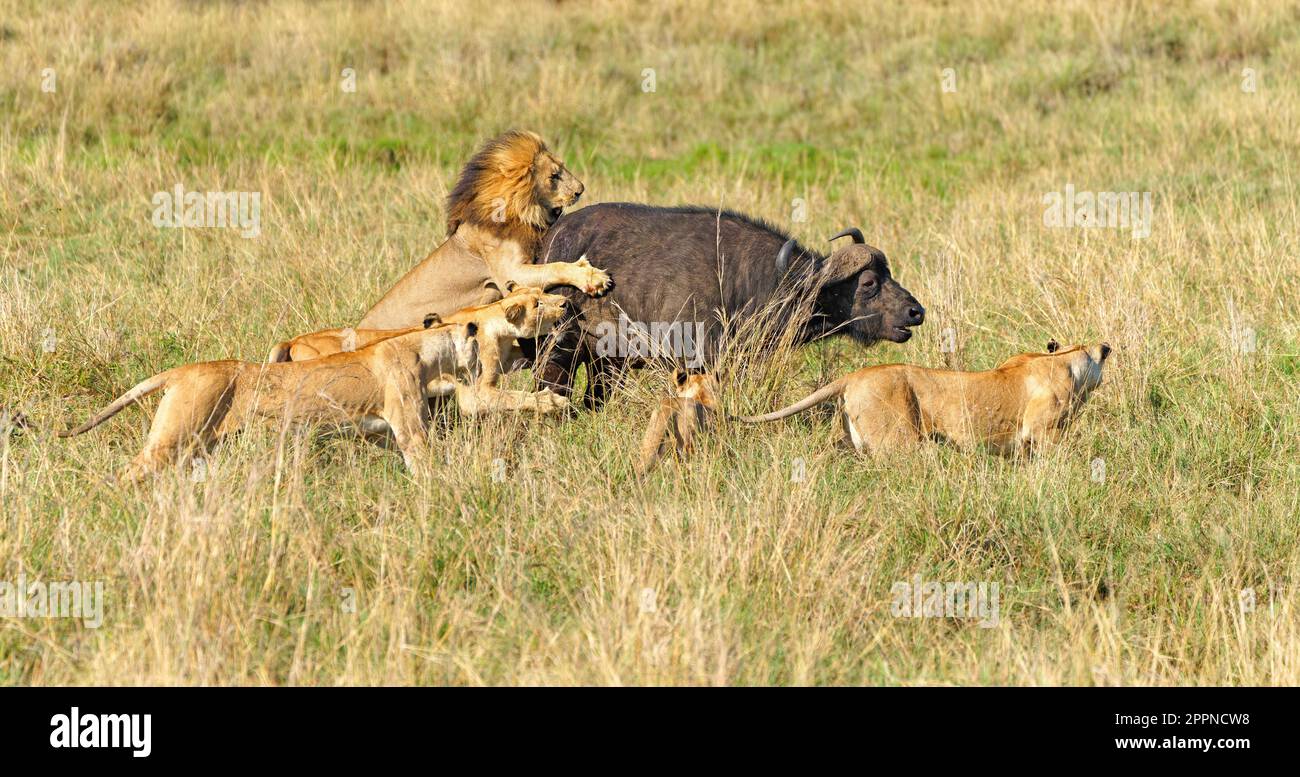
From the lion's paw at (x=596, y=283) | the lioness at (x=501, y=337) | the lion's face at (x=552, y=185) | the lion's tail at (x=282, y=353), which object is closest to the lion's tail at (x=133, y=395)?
the lioness at (x=501, y=337)

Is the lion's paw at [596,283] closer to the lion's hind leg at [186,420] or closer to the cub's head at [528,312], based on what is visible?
the cub's head at [528,312]

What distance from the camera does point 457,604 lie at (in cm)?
501

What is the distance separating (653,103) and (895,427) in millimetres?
9496

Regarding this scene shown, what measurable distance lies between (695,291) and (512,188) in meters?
1.25

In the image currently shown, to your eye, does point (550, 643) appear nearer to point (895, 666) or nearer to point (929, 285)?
point (895, 666)

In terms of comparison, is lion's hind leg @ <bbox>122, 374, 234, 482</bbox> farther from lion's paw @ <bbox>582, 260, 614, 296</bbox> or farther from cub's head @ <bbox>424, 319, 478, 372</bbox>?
lion's paw @ <bbox>582, 260, 614, 296</bbox>

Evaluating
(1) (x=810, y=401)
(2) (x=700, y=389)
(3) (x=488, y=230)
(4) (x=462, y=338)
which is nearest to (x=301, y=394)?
(4) (x=462, y=338)

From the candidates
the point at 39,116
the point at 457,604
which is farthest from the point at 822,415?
the point at 39,116

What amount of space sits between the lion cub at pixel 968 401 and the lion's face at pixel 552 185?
7.01 feet

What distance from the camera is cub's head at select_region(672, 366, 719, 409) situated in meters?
6.82

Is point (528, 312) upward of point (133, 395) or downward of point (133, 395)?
upward

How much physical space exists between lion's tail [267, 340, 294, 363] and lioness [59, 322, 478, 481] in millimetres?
892

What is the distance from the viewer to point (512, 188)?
26.4ft

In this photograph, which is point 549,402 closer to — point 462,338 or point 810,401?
point 462,338
